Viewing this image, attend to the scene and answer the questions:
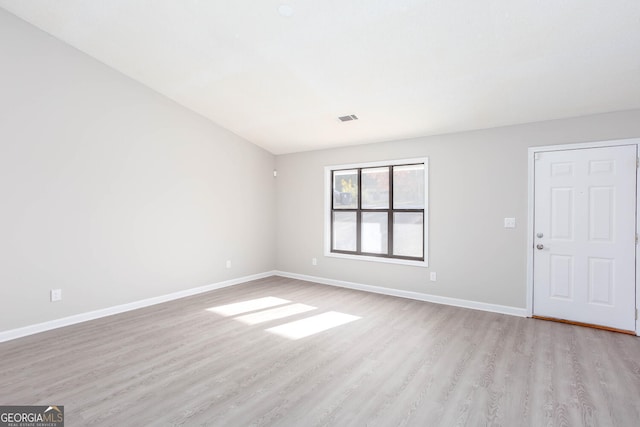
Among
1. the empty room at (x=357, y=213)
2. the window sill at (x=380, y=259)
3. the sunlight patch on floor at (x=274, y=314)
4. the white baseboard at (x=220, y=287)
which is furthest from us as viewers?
the window sill at (x=380, y=259)

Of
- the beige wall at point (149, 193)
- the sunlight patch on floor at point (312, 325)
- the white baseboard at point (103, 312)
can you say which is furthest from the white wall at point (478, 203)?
the white baseboard at point (103, 312)

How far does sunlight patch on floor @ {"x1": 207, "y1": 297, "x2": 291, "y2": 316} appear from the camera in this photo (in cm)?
416

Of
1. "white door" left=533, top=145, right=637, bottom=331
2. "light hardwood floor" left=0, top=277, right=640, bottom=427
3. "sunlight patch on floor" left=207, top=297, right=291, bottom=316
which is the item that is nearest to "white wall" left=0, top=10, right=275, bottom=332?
"light hardwood floor" left=0, top=277, right=640, bottom=427

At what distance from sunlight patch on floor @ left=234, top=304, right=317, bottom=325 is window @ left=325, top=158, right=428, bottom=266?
1510 mm

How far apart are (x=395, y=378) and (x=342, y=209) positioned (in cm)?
350

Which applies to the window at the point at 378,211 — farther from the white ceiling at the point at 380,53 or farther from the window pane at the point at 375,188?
the white ceiling at the point at 380,53

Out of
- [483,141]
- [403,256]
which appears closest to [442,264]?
[403,256]

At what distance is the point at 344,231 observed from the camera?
226 inches

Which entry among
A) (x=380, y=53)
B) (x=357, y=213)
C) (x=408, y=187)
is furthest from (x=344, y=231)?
(x=380, y=53)

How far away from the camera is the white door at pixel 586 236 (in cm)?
348

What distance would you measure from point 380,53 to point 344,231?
3253 millimetres

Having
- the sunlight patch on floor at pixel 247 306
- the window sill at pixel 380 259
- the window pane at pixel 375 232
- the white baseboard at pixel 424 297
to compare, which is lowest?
the sunlight patch on floor at pixel 247 306

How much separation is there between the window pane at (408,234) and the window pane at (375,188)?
1.11ft

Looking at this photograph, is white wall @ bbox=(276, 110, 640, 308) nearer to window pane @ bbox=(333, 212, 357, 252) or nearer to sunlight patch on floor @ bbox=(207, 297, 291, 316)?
window pane @ bbox=(333, 212, 357, 252)
